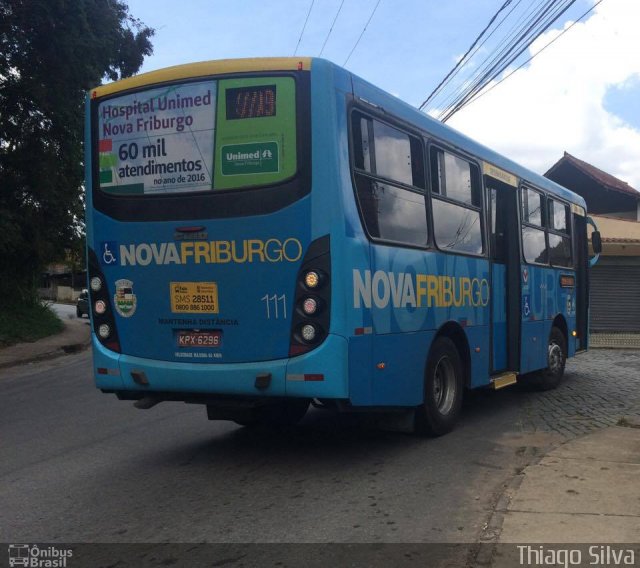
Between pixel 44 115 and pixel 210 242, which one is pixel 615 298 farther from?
pixel 210 242

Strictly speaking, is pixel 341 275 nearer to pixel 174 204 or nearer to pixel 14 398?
pixel 174 204

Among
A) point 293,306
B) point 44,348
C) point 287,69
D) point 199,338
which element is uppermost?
point 287,69

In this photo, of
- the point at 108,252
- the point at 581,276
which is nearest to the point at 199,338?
the point at 108,252

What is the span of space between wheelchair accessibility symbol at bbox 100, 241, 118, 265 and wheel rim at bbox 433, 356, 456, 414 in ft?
10.8

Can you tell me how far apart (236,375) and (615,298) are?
1766 centimetres

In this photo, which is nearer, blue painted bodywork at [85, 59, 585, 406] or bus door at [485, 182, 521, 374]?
blue painted bodywork at [85, 59, 585, 406]

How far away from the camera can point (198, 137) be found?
5.81m

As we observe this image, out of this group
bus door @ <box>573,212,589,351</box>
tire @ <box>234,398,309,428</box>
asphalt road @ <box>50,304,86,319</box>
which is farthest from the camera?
asphalt road @ <box>50,304,86,319</box>

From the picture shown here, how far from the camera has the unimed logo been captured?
13.4 feet

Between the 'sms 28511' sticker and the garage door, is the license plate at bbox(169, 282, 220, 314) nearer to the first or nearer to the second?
the 'sms 28511' sticker

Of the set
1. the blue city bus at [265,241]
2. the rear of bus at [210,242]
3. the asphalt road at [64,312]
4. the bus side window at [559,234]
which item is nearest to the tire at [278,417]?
the blue city bus at [265,241]

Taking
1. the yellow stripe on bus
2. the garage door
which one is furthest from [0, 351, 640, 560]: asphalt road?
the garage door

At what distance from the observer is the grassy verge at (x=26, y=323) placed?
20156 mm

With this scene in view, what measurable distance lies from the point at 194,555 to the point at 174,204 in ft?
9.53
